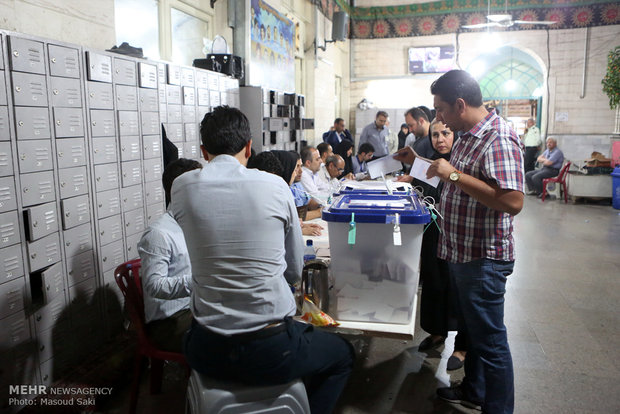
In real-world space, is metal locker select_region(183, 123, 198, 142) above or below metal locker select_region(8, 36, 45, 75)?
below

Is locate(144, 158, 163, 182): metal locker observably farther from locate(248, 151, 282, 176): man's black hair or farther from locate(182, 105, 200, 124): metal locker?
locate(248, 151, 282, 176): man's black hair

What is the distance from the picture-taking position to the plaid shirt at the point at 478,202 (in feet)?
6.09

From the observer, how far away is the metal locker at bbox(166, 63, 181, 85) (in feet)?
11.4

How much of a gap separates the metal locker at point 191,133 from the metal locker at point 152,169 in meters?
0.53

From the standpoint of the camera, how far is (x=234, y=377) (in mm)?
1510

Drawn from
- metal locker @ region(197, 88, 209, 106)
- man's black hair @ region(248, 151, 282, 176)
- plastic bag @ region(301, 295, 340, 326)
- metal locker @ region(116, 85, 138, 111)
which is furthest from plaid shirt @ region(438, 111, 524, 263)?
metal locker @ region(197, 88, 209, 106)

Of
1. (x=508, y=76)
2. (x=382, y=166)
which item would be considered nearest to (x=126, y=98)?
(x=382, y=166)

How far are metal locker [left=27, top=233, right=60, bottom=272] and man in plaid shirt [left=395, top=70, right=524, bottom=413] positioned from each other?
1.79m

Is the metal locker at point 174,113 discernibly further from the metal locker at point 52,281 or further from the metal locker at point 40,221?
the metal locker at point 52,281

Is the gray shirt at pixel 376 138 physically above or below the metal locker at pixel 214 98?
below

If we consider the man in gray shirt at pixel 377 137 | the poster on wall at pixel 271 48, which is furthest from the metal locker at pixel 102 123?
the man in gray shirt at pixel 377 137

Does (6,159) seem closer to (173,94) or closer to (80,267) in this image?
(80,267)

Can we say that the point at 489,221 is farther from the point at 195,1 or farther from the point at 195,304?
the point at 195,1

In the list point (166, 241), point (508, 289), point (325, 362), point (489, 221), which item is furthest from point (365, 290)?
point (508, 289)
